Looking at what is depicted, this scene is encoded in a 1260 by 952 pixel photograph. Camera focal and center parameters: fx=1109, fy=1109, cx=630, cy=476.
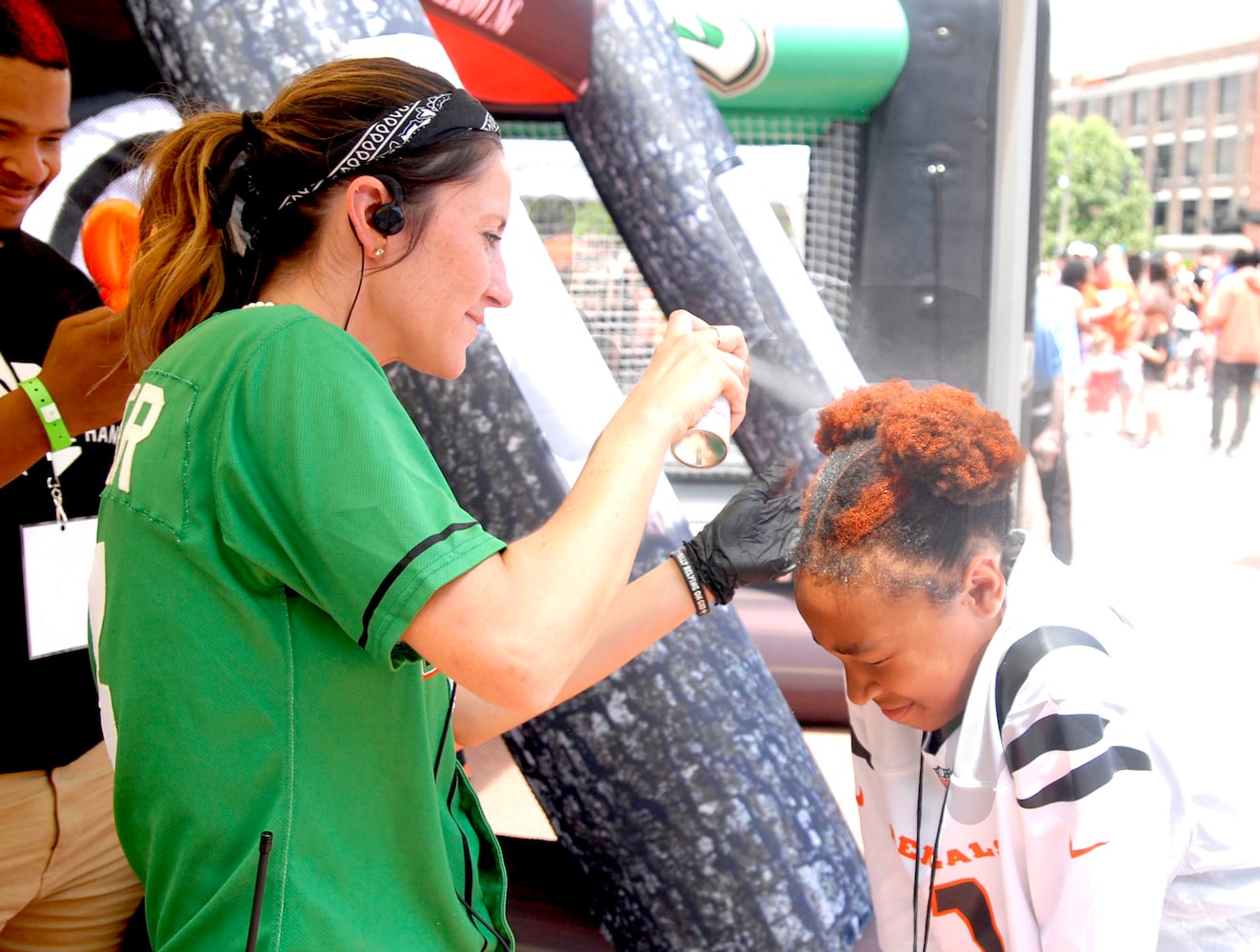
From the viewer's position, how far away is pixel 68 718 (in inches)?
59.9

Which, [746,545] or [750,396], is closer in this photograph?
[746,545]

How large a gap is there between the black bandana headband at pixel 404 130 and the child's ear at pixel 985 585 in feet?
2.20

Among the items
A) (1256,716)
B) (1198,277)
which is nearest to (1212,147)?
(1198,277)

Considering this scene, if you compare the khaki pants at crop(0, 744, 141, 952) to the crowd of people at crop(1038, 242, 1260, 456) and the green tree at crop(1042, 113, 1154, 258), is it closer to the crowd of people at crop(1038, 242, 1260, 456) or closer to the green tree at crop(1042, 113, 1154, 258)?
the crowd of people at crop(1038, 242, 1260, 456)

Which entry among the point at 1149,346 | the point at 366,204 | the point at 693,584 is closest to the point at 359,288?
the point at 366,204

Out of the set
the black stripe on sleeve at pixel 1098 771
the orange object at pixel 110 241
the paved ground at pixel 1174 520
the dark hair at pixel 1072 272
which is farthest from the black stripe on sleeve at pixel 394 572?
the dark hair at pixel 1072 272

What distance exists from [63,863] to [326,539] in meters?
1.04

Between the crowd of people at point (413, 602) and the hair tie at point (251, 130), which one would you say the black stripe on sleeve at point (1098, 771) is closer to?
the crowd of people at point (413, 602)

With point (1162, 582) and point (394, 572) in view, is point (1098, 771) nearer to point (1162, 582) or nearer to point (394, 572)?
point (394, 572)

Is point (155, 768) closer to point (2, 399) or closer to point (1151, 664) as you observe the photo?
point (2, 399)

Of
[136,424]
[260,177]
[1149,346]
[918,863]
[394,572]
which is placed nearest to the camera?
[394,572]

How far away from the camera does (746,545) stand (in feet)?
4.16

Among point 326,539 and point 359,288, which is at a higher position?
point 359,288

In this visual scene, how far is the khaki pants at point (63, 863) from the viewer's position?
147cm
